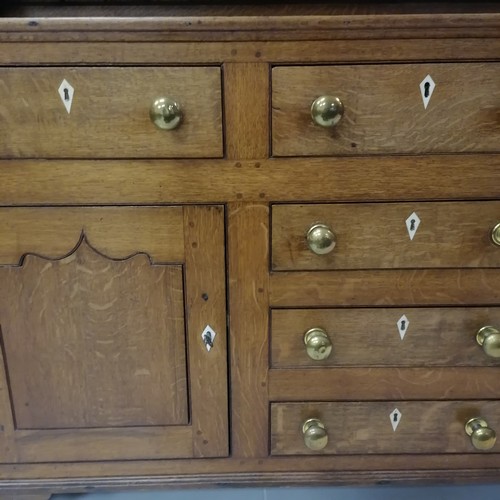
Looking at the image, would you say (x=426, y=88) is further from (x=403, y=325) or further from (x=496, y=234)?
(x=403, y=325)

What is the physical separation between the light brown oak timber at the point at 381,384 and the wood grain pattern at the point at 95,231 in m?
0.29

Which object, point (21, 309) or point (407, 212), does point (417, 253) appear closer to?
point (407, 212)

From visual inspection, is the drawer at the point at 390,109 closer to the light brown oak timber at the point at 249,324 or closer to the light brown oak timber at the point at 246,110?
the light brown oak timber at the point at 246,110

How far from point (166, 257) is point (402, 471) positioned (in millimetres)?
560

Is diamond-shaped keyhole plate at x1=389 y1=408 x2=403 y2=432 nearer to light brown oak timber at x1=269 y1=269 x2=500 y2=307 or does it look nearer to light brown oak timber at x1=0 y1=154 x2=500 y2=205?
light brown oak timber at x1=269 y1=269 x2=500 y2=307

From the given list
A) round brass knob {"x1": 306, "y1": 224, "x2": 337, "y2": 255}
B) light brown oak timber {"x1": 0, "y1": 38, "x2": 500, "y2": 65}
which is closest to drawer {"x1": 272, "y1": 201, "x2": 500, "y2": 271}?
round brass knob {"x1": 306, "y1": 224, "x2": 337, "y2": 255}

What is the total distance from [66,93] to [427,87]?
0.49 m

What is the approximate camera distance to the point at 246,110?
2.82ft

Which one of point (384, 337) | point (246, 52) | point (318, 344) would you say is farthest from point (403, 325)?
point (246, 52)

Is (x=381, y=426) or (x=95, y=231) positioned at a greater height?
(x=95, y=231)

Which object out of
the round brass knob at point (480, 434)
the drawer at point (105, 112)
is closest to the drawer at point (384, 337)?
the round brass knob at point (480, 434)

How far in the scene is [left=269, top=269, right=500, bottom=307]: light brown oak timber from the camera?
949mm

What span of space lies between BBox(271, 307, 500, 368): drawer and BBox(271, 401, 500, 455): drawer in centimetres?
8

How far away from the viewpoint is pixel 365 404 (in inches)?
40.6
